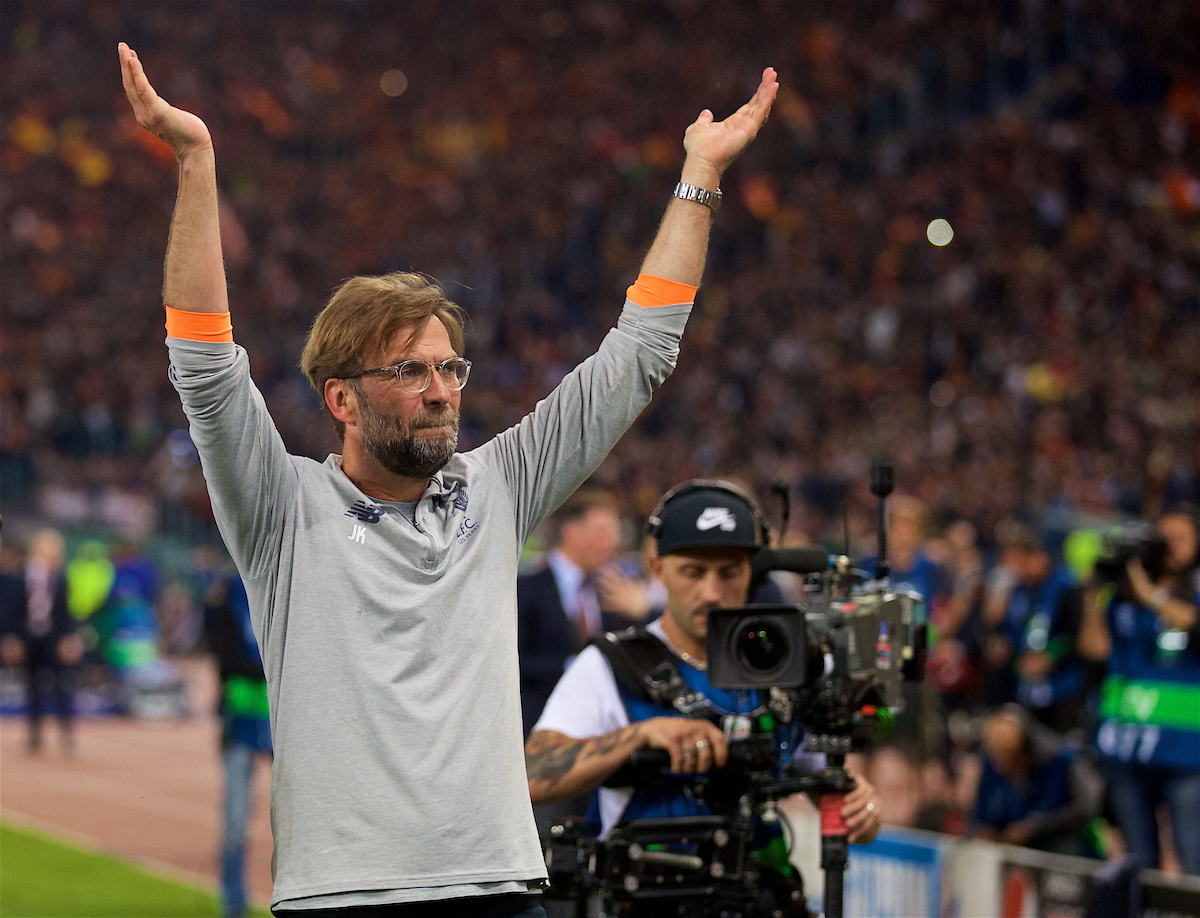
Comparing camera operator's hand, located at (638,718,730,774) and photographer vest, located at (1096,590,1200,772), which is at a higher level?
camera operator's hand, located at (638,718,730,774)

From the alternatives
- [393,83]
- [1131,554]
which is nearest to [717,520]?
[1131,554]

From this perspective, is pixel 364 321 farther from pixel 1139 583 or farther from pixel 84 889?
pixel 84 889

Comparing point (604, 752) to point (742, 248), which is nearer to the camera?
point (604, 752)

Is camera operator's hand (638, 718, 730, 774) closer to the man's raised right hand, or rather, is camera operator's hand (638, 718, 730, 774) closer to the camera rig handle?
the camera rig handle

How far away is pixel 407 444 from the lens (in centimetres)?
254

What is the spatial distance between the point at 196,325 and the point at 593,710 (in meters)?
1.62

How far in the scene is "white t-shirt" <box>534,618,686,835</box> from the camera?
357 cm

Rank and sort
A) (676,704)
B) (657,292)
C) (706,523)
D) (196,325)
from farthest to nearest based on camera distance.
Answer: (706,523) → (676,704) → (657,292) → (196,325)

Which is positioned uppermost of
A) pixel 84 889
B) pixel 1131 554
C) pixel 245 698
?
pixel 1131 554

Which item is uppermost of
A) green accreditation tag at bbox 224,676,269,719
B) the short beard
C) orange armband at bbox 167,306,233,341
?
orange armband at bbox 167,306,233,341

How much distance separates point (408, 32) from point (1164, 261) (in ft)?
72.0

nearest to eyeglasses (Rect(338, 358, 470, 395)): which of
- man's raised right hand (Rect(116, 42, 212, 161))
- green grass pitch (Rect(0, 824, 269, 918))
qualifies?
man's raised right hand (Rect(116, 42, 212, 161))

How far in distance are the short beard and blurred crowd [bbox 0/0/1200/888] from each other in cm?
582

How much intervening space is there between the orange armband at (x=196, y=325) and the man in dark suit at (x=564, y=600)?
13.5ft
